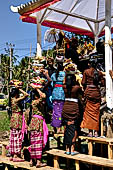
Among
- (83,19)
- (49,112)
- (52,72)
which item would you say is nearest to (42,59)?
(52,72)

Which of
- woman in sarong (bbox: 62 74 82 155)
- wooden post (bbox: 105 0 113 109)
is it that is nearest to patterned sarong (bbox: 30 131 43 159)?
woman in sarong (bbox: 62 74 82 155)

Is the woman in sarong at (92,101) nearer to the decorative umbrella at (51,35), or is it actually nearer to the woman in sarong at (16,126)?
the woman in sarong at (16,126)

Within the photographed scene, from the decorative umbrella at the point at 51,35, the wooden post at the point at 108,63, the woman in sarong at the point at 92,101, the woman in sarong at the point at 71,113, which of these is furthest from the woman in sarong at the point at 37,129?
the decorative umbrella at the point at 51,35

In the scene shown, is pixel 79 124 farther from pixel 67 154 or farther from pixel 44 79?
pixel 44 79

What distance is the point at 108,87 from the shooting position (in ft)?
15.2

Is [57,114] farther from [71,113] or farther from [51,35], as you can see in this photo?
[51,35]

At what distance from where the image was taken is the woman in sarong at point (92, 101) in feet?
14.9

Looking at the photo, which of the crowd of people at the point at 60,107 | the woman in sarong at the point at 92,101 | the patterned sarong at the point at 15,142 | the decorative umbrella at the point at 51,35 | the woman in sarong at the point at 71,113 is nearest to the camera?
the woman in sarong at the point at 71,113

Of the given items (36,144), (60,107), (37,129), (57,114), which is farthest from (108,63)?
(36,144)

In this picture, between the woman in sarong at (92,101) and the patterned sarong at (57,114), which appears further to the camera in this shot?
the patterned sarong at (57,114)

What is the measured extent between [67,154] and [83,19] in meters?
4.89

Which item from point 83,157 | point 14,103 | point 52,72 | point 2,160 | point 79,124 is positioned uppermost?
point 52,72

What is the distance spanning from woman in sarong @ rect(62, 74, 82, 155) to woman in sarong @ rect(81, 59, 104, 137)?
Answer: 216mm

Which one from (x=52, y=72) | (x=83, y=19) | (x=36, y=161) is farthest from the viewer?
(x=83, y=19)
